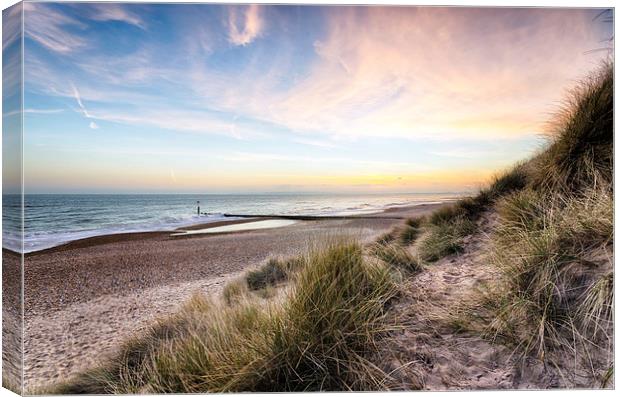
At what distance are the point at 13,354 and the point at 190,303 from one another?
2.80 ft

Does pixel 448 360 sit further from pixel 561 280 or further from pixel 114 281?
pixel 114 281

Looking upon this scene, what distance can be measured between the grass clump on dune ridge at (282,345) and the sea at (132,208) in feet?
1.93

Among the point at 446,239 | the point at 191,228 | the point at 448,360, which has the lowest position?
the point at 448,360

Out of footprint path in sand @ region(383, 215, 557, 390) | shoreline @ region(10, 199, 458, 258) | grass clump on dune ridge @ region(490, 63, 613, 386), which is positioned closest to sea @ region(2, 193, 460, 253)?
shoreline @ region(10, 199, 458, 258)

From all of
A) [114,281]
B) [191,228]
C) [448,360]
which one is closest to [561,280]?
[448,360]

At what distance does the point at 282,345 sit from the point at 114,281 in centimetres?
153

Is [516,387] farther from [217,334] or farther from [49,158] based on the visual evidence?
[49,158]

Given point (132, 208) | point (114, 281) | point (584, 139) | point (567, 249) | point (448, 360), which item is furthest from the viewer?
point (132, 208)

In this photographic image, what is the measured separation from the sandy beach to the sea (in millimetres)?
95

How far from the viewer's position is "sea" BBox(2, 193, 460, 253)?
1.64 metres

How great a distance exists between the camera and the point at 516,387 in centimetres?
147

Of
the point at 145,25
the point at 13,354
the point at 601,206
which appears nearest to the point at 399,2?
the point at 145,25

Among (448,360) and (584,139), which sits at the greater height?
(584,139)

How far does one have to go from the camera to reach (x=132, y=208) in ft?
9.27
